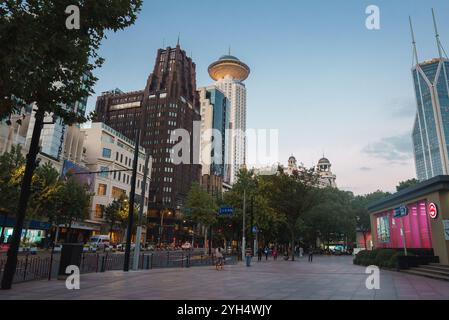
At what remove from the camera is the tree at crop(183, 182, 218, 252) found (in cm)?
5938

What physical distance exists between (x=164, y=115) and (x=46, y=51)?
130729 millimetres

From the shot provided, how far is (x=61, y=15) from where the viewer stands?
10531 mm

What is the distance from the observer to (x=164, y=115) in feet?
454

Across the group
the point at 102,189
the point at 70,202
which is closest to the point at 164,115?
the point at 102,189

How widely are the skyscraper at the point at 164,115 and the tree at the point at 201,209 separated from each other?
197 ft

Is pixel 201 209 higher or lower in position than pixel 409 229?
higher

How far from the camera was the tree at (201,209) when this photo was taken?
195 feet

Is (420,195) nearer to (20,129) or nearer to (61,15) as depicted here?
(61,15)

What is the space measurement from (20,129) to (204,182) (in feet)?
402

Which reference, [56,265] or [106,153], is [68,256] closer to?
[56,265]

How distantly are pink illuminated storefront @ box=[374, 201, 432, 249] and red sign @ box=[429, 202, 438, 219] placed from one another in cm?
120

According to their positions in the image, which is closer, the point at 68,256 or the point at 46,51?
the point at 46,51

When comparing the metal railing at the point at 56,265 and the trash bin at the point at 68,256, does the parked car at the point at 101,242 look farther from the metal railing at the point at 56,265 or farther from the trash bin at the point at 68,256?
the trash bin at the point at 68,256

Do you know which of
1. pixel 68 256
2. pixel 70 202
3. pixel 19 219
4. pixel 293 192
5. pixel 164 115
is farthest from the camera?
pixel 164 115
